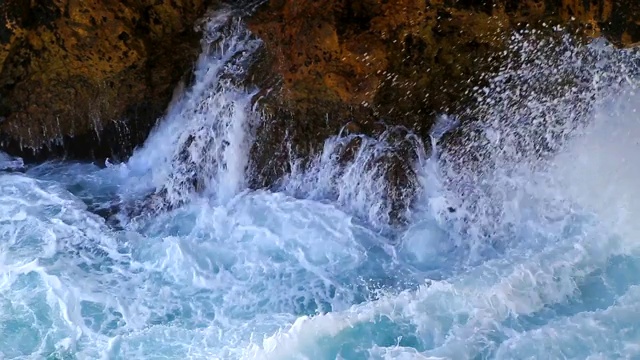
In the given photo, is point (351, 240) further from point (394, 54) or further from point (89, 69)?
point (89, 69)

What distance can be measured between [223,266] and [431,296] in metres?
1.79

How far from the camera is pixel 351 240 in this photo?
602cm

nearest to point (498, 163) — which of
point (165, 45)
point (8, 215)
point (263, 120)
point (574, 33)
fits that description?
point (574, 33)


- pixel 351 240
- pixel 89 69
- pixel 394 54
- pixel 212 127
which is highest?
pixel 394 54

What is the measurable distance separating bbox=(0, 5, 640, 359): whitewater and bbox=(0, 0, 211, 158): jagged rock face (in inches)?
12.3

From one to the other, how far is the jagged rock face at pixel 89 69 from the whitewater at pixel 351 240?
0.31 metres

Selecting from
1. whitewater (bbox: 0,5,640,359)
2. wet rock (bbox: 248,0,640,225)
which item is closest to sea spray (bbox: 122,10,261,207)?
whitewater (bbox: 0,5,640,359)

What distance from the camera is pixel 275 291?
5.64 metres

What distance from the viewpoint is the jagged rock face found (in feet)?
21.9

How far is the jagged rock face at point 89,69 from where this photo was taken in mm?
6680

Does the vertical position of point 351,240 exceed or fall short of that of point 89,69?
it falls short

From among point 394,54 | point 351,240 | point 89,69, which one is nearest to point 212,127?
point 89,69

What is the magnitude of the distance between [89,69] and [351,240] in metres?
3.15

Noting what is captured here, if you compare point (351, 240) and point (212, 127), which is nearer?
point (351, 240)
